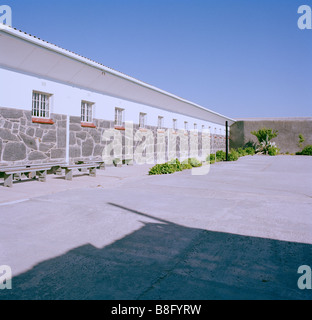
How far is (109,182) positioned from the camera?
29.1ft

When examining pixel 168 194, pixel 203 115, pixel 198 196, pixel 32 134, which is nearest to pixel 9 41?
pixel 32 134

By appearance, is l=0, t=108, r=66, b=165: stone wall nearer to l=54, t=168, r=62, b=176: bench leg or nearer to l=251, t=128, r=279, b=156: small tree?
l=54, t=168, r=62, b=176: bench leg

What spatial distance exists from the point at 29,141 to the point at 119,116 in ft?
18.7

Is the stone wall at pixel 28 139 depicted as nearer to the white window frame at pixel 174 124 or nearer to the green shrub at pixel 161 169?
the green shrub at pixel 161 169

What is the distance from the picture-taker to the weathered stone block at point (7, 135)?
8586 millimetres

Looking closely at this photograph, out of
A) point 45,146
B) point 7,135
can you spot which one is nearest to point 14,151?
point 7,135

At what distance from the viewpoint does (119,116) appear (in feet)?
47.3

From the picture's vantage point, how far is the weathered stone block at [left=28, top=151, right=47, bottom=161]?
375 inches

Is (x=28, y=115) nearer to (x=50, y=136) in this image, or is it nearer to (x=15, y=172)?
(x=50, y=136)

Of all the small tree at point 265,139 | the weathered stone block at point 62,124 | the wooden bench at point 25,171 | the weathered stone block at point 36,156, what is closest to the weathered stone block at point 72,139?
the weathered stone block at point 62,124

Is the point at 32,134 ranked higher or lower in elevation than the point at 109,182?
higher

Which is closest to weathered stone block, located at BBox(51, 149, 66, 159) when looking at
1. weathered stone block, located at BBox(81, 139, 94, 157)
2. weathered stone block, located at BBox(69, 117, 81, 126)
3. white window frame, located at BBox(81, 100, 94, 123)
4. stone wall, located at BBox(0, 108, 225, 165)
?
stone wall, located at BBox(0, 108, 225, 165)

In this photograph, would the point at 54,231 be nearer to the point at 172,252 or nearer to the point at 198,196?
the point at 172,252
